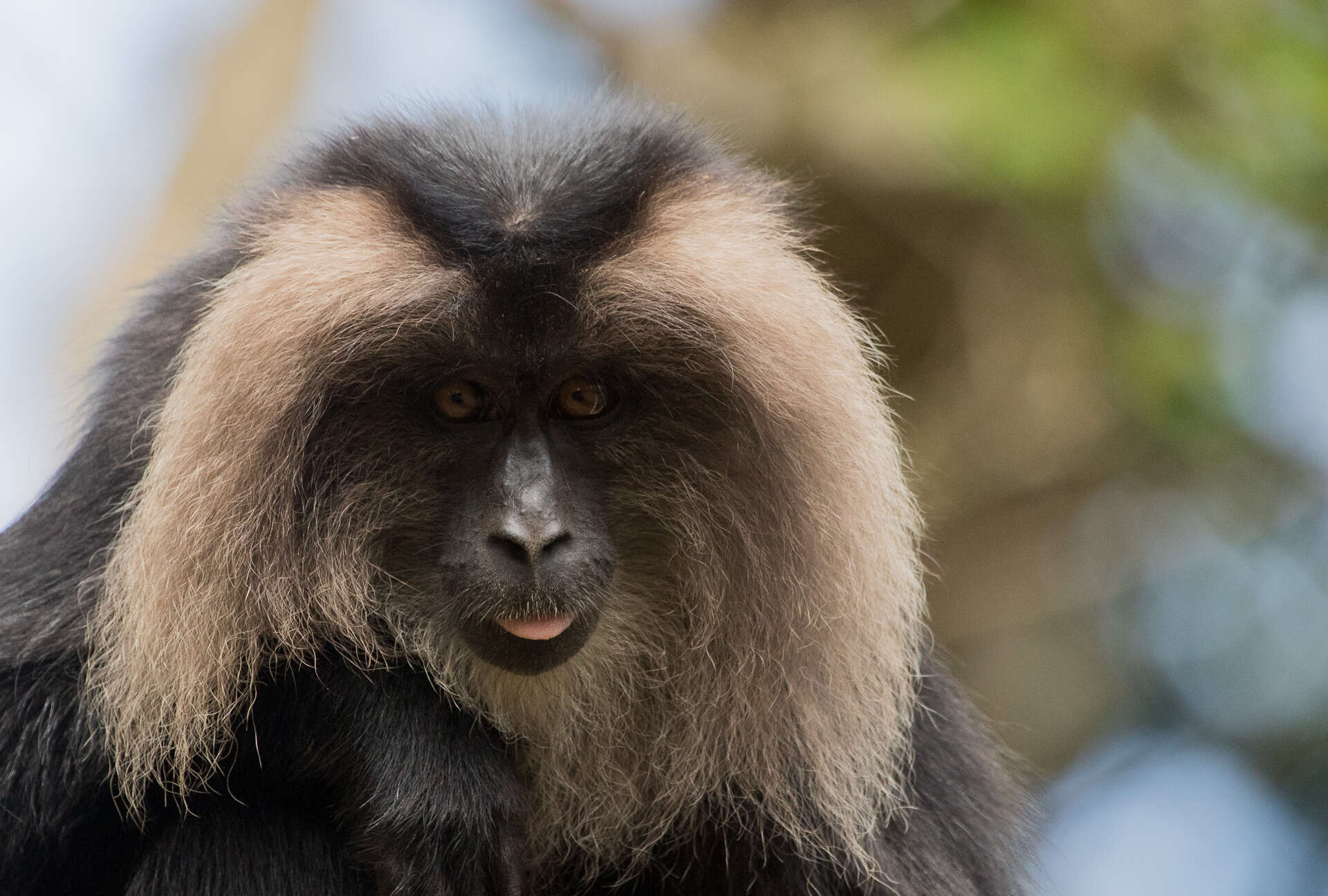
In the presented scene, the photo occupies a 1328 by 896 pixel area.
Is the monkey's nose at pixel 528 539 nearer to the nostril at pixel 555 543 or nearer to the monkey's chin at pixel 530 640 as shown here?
the nostril at pixel 555 543

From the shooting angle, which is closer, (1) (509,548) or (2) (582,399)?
(1) (509,548)

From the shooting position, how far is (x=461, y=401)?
3.05 m

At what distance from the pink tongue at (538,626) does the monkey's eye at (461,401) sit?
39 cm

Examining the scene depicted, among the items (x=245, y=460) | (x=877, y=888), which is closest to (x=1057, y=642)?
(x=877, y=888)

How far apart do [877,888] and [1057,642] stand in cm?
454

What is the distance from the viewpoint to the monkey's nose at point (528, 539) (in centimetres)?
288

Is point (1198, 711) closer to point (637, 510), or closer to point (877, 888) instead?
point (877, 888)

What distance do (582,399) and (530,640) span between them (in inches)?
18.4

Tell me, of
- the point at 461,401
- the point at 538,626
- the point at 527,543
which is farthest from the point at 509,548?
the point at 461,401

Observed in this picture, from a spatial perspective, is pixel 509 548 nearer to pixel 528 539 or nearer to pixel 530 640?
pixel 528 539

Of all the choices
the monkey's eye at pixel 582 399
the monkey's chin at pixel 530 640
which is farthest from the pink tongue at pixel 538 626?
the monkey's eye at pixel 582 399

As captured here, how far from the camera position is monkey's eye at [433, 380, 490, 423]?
3033 millimetres

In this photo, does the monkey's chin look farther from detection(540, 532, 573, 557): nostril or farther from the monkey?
detection(540, 532, 573, 557): nostril

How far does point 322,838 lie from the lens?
3066 millimetres
